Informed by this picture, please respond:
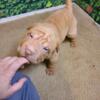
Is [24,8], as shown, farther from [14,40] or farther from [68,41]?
[68,41]

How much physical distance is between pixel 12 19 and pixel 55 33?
0.78m

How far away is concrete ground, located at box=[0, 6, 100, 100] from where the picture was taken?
1.35 metres

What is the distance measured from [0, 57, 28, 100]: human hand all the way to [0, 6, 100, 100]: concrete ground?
0.60m

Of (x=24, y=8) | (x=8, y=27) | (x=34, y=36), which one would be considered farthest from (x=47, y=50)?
(x=24, y=8)

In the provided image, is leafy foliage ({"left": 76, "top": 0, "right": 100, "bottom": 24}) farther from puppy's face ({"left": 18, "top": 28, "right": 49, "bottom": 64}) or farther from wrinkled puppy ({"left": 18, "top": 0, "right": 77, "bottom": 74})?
puppy's face ({"left": 18, "top": 28, "right": 49, "bottom": 64})

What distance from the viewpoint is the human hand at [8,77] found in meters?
0.67

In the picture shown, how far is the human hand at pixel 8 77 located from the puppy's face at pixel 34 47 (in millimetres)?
384

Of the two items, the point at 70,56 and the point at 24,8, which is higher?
the point at 24,8

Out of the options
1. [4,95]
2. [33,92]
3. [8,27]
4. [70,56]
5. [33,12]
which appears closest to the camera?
[4,95]

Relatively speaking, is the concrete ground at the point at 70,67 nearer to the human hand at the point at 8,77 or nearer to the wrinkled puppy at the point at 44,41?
the wrinkled puppy at the point at 44,41

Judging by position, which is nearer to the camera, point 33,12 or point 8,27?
point 8,27

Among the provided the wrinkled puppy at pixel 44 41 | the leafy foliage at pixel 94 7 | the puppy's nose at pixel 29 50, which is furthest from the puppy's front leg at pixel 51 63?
the leafy foliage at pixel 94 7

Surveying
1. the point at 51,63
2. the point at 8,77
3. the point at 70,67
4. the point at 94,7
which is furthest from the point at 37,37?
the point at 94,7

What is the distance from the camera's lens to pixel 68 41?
5.70 ft
